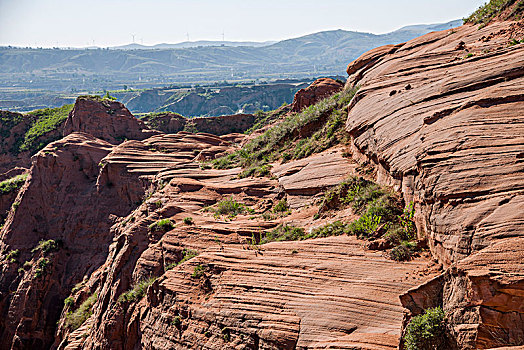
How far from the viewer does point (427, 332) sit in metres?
6.97

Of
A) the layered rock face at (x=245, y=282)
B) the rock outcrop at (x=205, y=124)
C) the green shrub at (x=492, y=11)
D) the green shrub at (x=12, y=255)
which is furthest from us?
the rock outcrop at (x=205, y=124)

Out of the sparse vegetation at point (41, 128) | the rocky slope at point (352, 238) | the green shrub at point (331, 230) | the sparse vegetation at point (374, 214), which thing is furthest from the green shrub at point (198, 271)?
the sparse vegetation at point (41, 128)

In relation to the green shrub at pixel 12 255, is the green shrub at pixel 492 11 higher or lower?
higher

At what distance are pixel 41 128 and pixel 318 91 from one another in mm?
38174

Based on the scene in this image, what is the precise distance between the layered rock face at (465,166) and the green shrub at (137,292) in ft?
29.6

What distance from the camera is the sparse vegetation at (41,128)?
5031 cm

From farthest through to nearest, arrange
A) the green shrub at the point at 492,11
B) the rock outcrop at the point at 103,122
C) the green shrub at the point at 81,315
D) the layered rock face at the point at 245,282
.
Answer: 1. the rock outcrop at the point at 103,122
2. the green shrub at the point at 81,315
3. the green shrub at the point at 492,11
4. the layered rock face at the point at 245,282

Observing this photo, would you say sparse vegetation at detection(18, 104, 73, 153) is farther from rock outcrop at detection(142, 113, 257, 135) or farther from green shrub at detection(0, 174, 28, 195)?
green shrub at detection(0, 174, 28, 195)

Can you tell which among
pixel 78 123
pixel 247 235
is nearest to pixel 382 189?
pixel 247 235

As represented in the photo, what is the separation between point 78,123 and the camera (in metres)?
40.5

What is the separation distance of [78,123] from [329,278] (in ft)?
123

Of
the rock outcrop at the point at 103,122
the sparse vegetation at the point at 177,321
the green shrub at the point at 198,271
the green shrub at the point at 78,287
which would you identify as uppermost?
the rock outcrop at the point at 103,122

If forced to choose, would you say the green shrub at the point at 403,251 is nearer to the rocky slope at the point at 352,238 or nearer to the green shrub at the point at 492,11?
the rocky slope at the point at 352,238

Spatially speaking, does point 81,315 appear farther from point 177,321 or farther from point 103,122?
point 103,122
